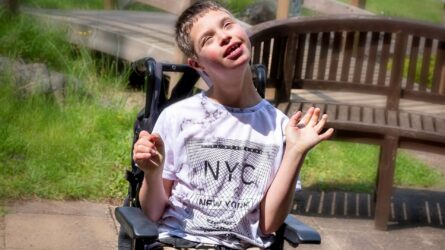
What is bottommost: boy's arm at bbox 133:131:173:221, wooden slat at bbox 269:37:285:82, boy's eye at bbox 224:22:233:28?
wooden slat at bbox 269:37:285:82

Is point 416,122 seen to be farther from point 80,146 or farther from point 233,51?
point 233,51

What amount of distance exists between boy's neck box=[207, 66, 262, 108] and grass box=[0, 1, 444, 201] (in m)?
2.44

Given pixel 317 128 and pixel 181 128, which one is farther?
pixel 181 128

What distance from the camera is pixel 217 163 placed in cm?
366

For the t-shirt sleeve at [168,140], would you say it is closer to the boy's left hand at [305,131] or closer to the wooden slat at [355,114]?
the boy's left hand at [305,131]

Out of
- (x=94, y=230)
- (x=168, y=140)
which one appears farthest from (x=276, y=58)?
(x=168, y=140)

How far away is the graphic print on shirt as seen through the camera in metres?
3.65

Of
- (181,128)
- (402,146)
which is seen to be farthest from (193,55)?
(402,146)

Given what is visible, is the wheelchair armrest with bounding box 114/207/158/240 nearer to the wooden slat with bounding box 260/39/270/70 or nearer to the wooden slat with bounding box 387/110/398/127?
the wooden slat with bounding box 387/110/398/127

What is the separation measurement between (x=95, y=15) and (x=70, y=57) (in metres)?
2.08

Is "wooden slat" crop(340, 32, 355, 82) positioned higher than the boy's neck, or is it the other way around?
the boy's neck

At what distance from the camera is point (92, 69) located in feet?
26.5

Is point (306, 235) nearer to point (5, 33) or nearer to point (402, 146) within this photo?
point (402, 146)

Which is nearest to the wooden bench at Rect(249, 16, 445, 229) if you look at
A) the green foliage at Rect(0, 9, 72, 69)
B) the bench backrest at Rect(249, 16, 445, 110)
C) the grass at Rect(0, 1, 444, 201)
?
the bench backrest at Rect(249, 16, 445, 110)
